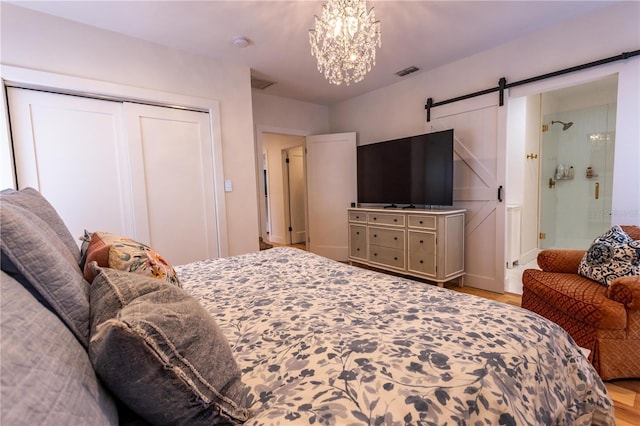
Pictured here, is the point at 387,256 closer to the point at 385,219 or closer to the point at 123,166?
the point at 385,219

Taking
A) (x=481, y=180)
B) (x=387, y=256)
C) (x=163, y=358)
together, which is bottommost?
(x=387, y=256)

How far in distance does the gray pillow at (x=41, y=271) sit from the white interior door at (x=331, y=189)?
3955 mm

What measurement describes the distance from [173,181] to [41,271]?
7.93ft

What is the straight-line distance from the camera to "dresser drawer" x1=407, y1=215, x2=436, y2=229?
3061 millimetres

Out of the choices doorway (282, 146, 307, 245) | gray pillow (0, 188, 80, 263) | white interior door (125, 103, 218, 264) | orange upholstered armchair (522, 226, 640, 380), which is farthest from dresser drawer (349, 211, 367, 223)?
gray pillow (0, 188, 80, 263)

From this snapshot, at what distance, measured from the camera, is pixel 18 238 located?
0.59 metres

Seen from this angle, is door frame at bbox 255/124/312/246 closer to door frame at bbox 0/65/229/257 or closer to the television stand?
door frame at bbox 0/65/229/257

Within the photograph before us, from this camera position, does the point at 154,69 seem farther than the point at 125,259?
Yes

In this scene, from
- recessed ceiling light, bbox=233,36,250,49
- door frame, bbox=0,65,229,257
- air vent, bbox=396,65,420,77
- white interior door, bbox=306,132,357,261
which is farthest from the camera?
white interior door, bbox=306,132,357,261

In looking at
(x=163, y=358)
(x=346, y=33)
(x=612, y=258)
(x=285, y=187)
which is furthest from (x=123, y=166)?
(x=612, y=258)

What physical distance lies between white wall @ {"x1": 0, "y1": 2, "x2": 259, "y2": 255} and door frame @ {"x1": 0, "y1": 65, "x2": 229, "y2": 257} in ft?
0.18

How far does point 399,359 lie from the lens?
2.54ft

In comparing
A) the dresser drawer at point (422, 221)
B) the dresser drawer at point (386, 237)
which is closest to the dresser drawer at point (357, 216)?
the dresser drawer at point (386, 237)

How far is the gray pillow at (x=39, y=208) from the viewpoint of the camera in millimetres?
980
